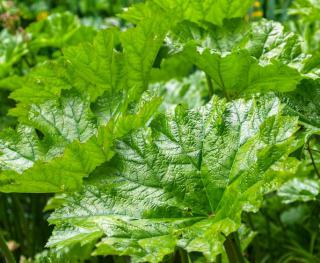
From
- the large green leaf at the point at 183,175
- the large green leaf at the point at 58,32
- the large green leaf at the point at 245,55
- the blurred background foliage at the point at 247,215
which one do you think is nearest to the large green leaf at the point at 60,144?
the large green leaf at the point at 183,175

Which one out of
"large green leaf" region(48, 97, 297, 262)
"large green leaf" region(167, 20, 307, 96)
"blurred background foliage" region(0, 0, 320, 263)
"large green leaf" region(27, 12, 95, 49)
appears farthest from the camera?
"large green leaf" region(27, 12, 95, 49)

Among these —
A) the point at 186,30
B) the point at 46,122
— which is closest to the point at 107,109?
the point at 46,122

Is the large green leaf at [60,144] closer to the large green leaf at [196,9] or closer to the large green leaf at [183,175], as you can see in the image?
the large green leaf at [183,175]

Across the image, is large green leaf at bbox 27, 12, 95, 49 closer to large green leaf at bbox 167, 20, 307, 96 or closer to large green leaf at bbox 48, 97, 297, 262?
large green leaf at bbox 167, 20, 307, 96

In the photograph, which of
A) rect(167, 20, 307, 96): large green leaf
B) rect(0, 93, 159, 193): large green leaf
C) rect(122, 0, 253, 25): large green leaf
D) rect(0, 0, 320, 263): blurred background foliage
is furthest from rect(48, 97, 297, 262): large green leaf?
rect(0, 0, 320, 263): blurred background foliage

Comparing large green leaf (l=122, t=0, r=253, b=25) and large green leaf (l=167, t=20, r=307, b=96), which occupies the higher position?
large green leaf (l=122, t=0, r=253, b=25)

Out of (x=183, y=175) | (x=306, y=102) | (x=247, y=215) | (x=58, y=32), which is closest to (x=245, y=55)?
(x=306, y=102)

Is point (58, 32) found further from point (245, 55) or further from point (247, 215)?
point (245, 55)

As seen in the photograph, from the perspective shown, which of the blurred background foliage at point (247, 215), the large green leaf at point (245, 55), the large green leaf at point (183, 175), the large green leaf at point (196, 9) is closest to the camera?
the large green leaf at point (183, 175)

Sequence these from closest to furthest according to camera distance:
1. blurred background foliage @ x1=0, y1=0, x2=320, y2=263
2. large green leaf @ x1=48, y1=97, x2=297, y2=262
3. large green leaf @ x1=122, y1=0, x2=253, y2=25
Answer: large green leaf @ x1=48, y1=97, x2=297, y2=262
large green leaf @ x1=122, y1=0, x2=253, y2=25
blurred background foliage @ x1=0, y1=0, x2=320, y2=263
